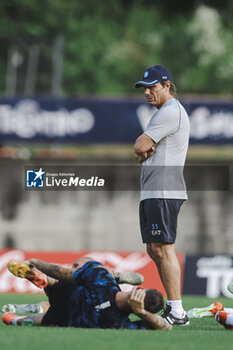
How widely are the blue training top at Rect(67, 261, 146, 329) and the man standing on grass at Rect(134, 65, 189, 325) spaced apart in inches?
39.4

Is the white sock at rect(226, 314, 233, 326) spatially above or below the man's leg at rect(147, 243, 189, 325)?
below

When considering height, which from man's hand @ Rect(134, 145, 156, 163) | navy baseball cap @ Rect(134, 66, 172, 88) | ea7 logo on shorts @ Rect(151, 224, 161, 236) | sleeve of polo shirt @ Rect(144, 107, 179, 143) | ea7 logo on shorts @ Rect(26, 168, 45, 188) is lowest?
ea7 logo on shorts @ Rect(151, 224, 161, 236)

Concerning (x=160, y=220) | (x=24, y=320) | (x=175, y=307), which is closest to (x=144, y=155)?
(x=160, y=220)

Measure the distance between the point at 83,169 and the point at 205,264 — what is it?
6491mm

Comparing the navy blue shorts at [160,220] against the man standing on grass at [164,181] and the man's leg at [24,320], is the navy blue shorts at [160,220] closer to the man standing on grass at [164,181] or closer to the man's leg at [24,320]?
the man standing on grass at [164,181]

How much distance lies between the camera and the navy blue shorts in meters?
9.10

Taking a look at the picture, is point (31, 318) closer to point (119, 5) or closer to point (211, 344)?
point (211, 344)

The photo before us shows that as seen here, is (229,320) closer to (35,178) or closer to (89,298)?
(89,298)

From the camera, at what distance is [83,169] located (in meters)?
10.8

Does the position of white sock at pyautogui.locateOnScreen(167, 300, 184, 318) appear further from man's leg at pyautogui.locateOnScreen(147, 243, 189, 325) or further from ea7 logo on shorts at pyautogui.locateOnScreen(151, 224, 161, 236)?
ea7 logo on shorts at pyautogui.locateOnScreen(151, 224, 161, 236)

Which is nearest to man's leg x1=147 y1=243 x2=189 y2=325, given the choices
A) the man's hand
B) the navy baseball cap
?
the man's hand

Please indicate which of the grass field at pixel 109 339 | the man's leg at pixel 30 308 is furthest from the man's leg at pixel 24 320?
the man's leg at pixel 30 308

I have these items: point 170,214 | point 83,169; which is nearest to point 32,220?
point 83,169

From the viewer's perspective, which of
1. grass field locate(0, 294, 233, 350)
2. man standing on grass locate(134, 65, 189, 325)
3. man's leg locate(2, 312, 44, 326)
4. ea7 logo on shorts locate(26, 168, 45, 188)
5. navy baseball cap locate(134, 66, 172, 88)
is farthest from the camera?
ea7 logo on shorts locate(26, 168, 45, 188)
